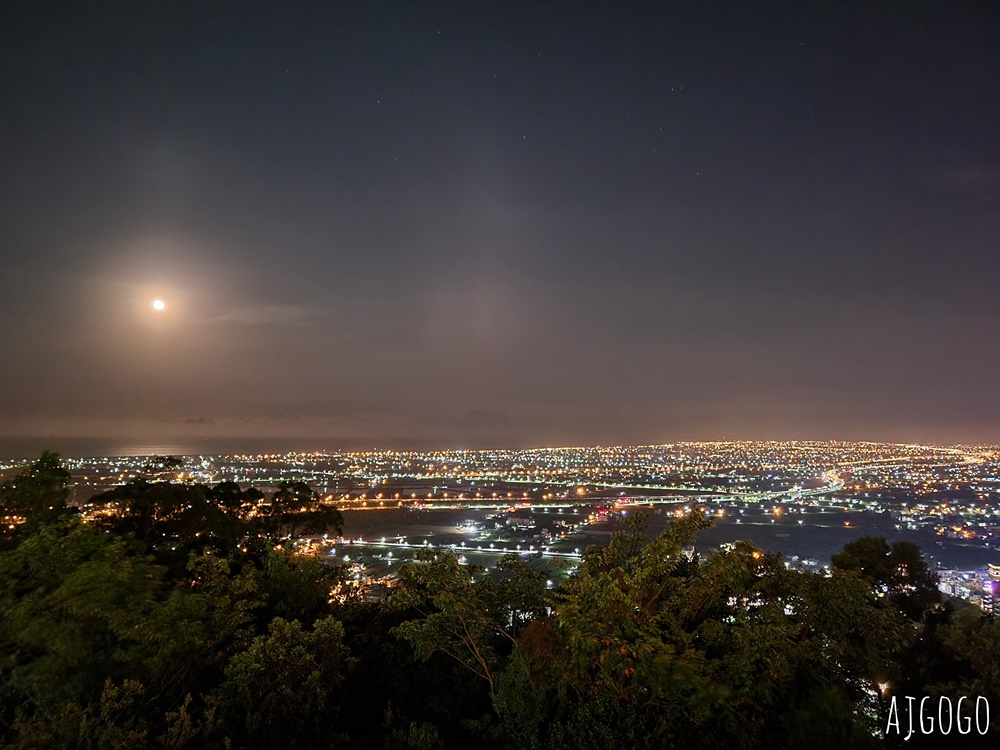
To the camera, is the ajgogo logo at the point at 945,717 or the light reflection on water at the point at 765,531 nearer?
Answer: the ajgogo logo at the point at 945,717

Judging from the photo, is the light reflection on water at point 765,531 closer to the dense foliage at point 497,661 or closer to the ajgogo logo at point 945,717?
the ajgogo logo at point 945,717

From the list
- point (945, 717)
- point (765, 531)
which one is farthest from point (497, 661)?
point (765, 531)

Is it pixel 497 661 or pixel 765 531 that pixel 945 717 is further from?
pixel 765 531

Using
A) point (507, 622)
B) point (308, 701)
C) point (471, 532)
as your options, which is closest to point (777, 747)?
point (507, 622)

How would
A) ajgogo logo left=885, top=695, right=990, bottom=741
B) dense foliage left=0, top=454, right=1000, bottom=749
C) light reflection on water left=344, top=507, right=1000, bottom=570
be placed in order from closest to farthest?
dense foliage left=0, top=454, right=1000, bottom=749 → ajgogo logo left=885, top=695, right=990, bottom=741 → light reflection on water left=344, top=507, right=1000, bottom=570

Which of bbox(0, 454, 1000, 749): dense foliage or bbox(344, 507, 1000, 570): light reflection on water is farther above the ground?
Answer: bbox(0, 454, 1000, 749): dense foliage

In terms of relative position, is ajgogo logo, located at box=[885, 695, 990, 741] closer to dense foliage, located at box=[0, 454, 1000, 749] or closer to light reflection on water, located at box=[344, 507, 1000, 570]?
dense foliage, located at box=[0, 454, 1000, 749]

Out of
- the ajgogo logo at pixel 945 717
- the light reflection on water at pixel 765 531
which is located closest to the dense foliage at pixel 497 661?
the ajgogo logo at pixel 945 717

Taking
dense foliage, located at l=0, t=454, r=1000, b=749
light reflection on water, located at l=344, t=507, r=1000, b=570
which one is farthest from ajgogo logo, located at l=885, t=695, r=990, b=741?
light reflection on water, located at l=344, t=507, r=1000, b=570
